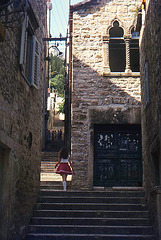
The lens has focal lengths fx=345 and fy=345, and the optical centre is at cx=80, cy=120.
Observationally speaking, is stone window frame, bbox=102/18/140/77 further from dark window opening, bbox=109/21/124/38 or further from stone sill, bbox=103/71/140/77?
dark window opening, bbox=109/21/124/38

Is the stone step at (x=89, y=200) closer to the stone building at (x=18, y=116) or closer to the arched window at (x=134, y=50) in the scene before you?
the stone building at (x=18, y=116)

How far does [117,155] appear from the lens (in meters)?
11.0

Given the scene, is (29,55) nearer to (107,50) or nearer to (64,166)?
(64,166)

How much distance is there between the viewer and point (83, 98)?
37.1 feet

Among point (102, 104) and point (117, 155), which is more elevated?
point (102, 104)

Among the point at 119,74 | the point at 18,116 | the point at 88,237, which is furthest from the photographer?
the point at 119,74

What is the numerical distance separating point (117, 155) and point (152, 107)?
14.7 ft

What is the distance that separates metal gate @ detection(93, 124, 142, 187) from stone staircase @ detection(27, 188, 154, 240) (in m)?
2.53

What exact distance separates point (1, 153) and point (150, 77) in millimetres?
3434

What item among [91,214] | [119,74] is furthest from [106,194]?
[119,74]

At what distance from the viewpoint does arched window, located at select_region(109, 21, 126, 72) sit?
12.3m

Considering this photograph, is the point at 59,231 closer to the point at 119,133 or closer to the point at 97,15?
the point at 119,133

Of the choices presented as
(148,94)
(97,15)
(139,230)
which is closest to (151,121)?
(148,94)

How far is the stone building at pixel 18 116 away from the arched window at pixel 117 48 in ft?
14.5
